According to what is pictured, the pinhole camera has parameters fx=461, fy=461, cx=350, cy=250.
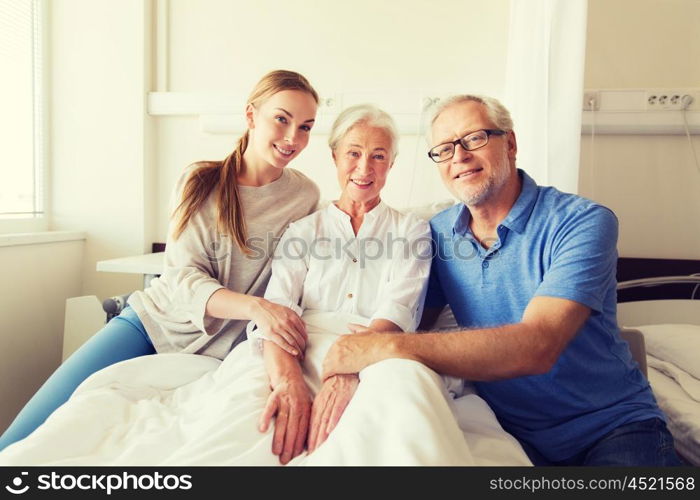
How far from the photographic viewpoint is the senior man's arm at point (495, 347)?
2.61ft

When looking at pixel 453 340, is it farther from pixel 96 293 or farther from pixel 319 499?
pixel 96 293

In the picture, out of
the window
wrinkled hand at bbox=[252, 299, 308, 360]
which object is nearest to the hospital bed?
wrinkled hand at bbox=[252, 299, 308, 360]

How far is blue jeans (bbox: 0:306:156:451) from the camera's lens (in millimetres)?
1039

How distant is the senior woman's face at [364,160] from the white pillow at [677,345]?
0.91m

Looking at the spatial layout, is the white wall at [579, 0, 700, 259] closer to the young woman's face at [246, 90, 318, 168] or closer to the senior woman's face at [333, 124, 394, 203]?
the senior woman's face at [333, 124, 394, 203]

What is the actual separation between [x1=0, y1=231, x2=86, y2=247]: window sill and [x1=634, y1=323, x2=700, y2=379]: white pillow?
2068 mm

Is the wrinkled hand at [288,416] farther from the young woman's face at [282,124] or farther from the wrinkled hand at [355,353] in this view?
the young woman's face at [282,124]

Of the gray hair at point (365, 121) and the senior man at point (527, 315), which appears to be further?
the gray hair at point (365, 121)

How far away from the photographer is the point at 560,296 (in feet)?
2.72

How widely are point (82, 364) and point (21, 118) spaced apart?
1207 mm

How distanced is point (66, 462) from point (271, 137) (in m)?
0.84

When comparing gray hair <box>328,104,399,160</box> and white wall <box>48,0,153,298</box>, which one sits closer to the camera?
gray hair <box>328,104,399,160</box>

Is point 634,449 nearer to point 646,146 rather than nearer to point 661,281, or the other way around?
point 661,281

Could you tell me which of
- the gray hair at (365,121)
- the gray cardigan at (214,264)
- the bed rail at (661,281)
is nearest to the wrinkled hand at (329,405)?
the gray cardigan at (214,264)
